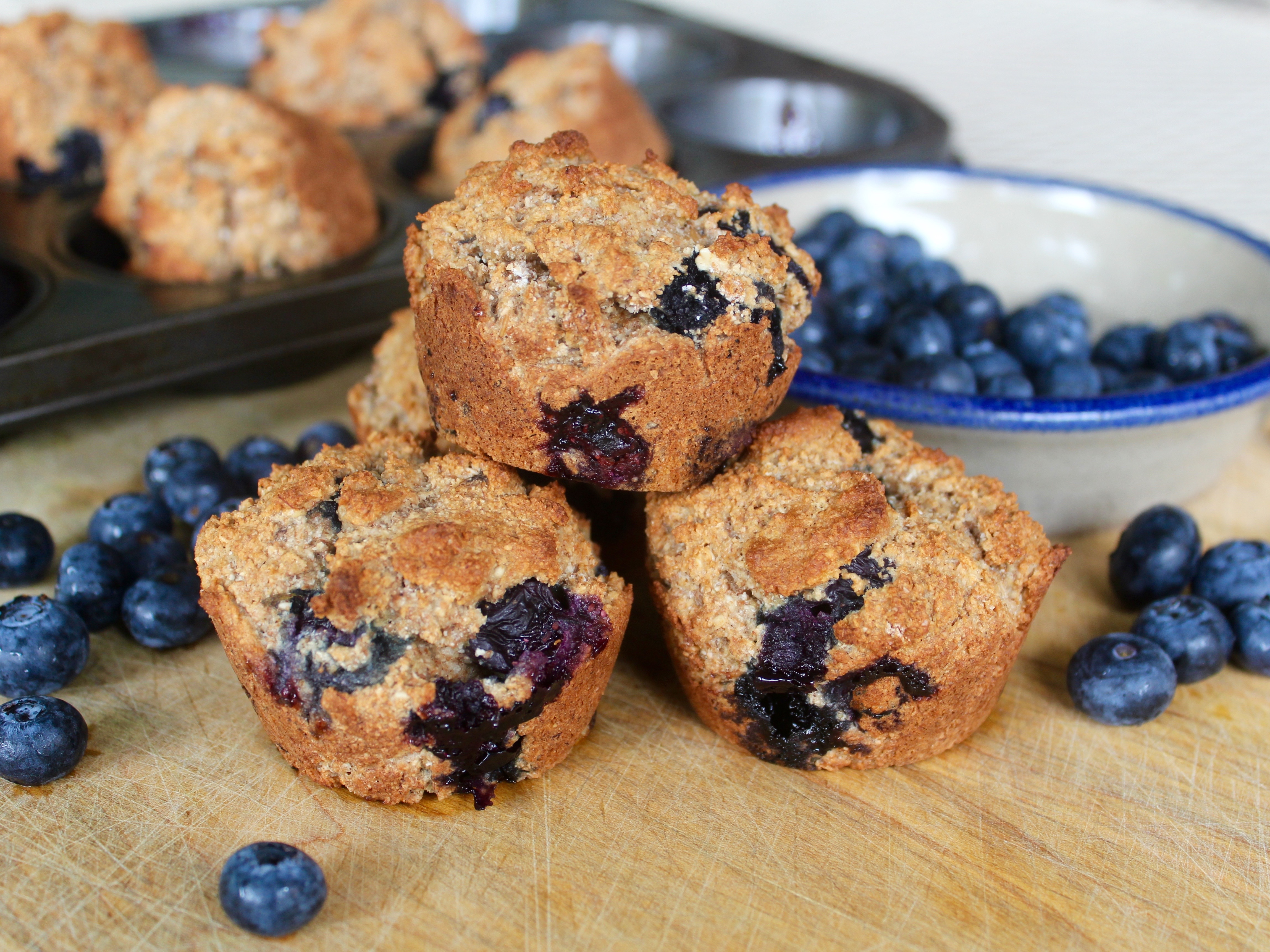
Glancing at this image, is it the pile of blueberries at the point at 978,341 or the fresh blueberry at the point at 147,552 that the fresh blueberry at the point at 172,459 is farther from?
the pile of blueberries at the point at 978,341

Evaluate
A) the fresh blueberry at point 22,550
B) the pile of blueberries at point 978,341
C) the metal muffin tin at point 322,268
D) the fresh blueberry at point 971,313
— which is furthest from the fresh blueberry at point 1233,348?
the fresh blueberry at point 22,550

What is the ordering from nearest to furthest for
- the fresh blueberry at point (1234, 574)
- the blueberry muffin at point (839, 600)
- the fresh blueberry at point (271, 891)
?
the fresh blueberry at point (271, 891)
the blueberry muffin at point (839, 600)
the fresh blueberry at point (1234, 574)

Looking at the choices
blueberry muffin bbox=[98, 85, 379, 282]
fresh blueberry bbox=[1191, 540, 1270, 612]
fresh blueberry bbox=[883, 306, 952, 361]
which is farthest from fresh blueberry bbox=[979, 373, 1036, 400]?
blueberry muffin bbox=[98, 85, 379, 282]

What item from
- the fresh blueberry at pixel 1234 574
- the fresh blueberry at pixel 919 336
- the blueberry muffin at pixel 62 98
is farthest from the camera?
the blueberry muffin at pixel 62 98

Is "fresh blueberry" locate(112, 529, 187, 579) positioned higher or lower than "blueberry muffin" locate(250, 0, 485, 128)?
lower

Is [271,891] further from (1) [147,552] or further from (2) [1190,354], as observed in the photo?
(2) [1190,354]

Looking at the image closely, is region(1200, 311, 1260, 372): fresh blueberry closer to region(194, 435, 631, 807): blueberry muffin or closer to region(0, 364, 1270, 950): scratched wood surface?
region(0, 364, 1270, 950): scratched wood surface
